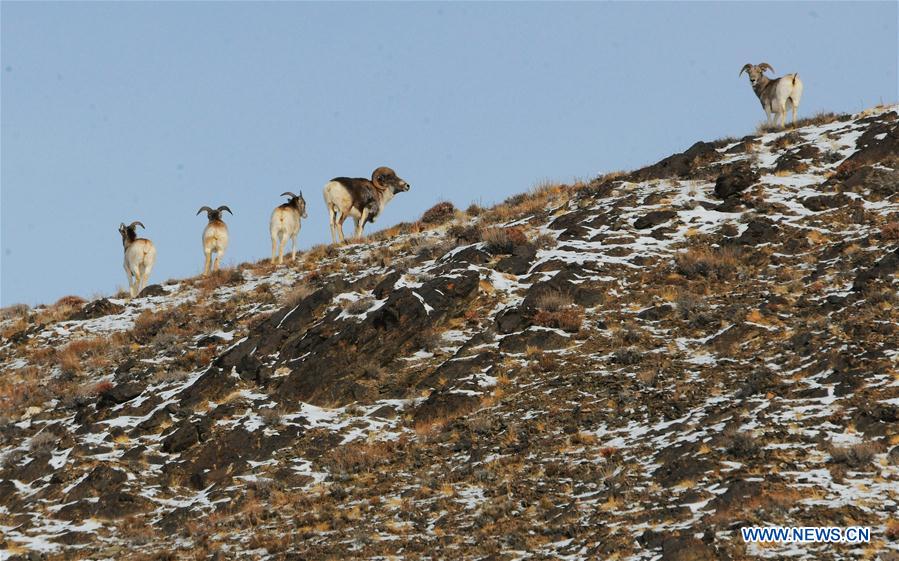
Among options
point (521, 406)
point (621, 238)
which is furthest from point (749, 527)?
point (621, 238)

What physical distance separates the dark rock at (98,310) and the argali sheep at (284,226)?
461 cm

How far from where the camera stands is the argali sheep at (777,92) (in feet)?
93.6

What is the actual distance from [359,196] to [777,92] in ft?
42.4

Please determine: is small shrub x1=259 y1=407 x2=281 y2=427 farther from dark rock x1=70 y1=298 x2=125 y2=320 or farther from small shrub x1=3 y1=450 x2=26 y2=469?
dark rock x1=70 y1=298 x2=125 y2=320

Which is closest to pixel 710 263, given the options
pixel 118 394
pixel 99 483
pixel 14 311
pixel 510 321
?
pixel 510 321

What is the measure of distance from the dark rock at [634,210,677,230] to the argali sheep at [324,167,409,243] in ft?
33.0

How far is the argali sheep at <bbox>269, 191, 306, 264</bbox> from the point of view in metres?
27.6

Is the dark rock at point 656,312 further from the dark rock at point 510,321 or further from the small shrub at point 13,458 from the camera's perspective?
the small shrub at point 13,458

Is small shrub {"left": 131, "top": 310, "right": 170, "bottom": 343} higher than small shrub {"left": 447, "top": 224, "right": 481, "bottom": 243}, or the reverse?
small shrub {"left": 447, "top": 224, "right": 481, "bottom": 243}

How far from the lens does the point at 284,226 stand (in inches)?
1093

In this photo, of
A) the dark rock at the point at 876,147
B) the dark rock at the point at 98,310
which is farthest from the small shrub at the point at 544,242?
the dark rock at the point at 98,310

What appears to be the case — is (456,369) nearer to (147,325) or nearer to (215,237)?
(147,325)

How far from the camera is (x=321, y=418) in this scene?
16.5 meters

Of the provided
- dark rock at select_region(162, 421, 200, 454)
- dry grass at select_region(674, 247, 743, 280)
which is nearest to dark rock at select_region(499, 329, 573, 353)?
dry grass at select_region(674, 247, 743, 280)
